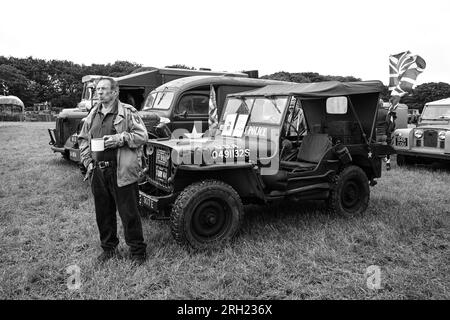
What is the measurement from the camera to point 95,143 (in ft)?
11.7

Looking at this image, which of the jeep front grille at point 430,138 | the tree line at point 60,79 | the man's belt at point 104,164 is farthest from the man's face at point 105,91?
the tree line at point 60,79

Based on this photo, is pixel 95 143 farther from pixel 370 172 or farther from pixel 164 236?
pixel 370 172

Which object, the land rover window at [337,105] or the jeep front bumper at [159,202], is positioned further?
the land rover window at [337,105]

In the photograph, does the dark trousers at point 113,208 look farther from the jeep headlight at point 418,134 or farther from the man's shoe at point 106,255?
the jeep headlight at point 418,134

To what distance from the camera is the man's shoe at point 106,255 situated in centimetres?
390

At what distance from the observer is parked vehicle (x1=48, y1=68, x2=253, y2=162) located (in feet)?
30.8

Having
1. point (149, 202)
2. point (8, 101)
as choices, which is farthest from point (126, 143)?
point (8, 101)

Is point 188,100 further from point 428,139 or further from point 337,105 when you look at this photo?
point 428,139

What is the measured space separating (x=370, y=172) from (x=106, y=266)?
3.84 m

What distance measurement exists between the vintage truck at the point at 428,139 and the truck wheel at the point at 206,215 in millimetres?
5515

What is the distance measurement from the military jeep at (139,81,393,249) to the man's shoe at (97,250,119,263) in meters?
0.57

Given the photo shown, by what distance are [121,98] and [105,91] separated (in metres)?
7.78
